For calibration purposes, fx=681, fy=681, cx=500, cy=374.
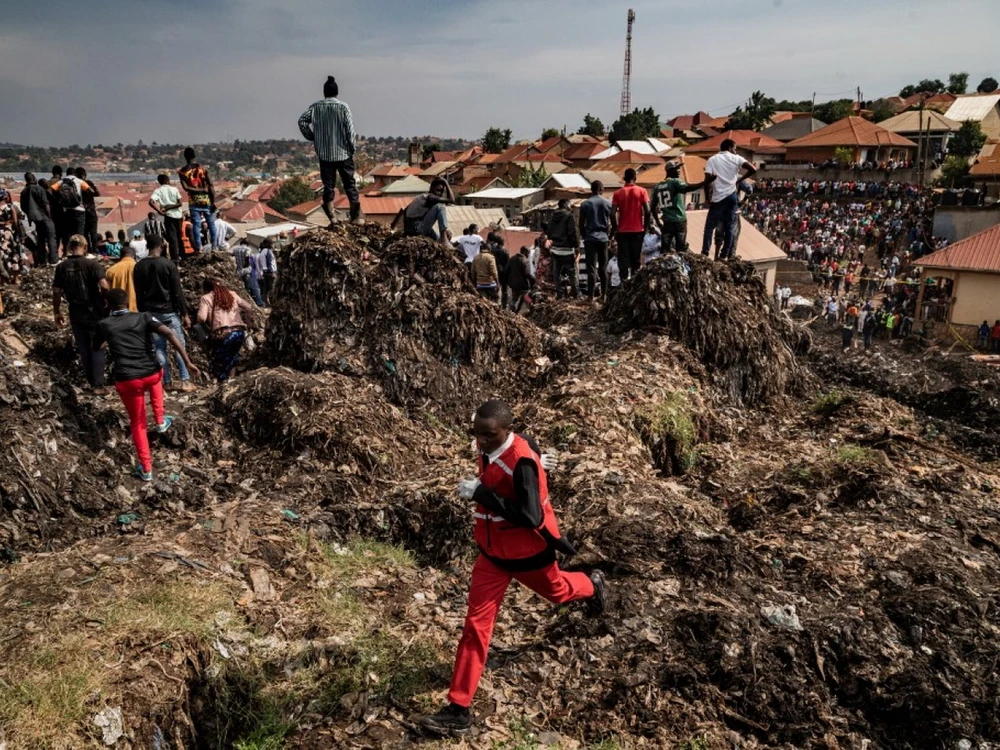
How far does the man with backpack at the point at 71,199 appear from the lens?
1104 centimetres

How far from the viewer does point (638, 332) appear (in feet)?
29.4

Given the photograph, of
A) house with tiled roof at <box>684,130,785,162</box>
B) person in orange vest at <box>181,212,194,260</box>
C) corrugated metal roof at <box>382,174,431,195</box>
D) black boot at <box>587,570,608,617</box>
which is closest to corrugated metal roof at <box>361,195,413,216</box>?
corrugated metal roof at <box>382,174,431,195</box>

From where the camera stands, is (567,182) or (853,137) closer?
(567,182)

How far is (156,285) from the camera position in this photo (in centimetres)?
687

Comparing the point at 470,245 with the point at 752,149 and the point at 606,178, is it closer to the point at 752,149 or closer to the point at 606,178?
the point at 606,178

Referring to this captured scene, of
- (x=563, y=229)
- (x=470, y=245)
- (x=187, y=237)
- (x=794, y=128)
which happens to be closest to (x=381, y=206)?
(x=794, y=128)

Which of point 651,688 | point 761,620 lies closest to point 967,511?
point 761,620

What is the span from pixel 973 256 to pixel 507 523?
25.7m

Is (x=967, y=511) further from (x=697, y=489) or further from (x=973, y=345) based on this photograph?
(x=973, y=345)

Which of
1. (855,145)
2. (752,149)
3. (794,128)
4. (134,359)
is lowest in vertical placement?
(134,359)

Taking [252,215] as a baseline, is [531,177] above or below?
above

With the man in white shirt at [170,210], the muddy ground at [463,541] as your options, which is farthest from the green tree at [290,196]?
the muddy ground at [463,541]

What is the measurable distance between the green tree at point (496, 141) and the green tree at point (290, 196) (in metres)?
24.7

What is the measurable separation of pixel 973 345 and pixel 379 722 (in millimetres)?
25365
